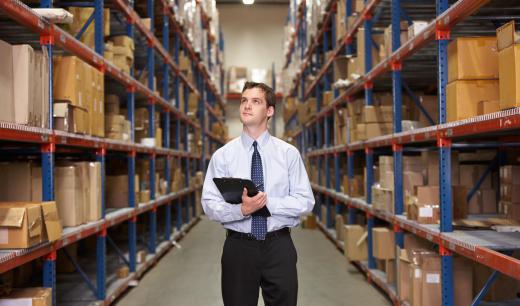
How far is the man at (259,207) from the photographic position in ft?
8.42

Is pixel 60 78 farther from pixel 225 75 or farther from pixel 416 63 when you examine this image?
pixel 225 75

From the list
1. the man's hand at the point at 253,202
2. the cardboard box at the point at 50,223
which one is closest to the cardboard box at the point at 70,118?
the cardboard box at the point at 50,223

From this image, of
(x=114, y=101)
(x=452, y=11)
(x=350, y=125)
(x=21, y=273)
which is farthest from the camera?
(x=350, y=125)

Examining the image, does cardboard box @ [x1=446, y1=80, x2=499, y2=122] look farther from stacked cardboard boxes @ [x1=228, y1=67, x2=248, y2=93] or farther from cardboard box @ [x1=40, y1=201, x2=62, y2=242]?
stacked cardboard boxes @ [x1=228, y1=67, x2=248, y2=93]

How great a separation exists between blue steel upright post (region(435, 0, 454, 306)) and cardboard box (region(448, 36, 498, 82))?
0.21m

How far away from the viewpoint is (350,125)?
22.7 feet

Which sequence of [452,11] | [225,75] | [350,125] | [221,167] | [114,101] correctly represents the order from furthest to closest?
1. [225,75]
2. [350,125]
3. [114,101]
4. [452,11]
5. [221,167]

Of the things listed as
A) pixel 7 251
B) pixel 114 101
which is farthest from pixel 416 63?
pixel 7 251

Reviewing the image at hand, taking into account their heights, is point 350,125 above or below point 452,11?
below

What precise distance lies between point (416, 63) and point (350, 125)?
1681 millimetres

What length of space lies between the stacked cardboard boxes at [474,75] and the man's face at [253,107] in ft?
4.75

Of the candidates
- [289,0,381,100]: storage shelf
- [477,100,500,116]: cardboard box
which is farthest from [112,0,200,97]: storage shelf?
[477,100,500,116]: cardboard box

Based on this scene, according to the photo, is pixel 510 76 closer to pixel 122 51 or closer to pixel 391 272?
pixel 391 272

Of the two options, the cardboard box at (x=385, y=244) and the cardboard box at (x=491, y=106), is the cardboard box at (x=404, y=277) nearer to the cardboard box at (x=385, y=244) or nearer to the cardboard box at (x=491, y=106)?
the cardboard box at (x=385, y=244)
